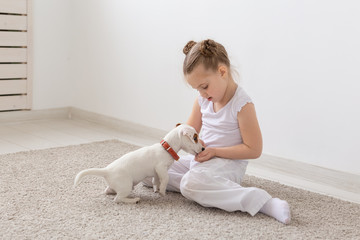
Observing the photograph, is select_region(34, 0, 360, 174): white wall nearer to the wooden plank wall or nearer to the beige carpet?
the wooden plank wall

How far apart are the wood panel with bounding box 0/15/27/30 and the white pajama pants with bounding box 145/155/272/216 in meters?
1.51

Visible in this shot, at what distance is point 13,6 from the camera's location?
2641mm

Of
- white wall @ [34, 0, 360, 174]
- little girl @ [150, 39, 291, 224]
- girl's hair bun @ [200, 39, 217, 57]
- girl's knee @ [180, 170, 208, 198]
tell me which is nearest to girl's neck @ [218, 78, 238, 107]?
little girl @ [150, 39, 291, 224]

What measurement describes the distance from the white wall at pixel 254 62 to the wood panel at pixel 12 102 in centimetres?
8

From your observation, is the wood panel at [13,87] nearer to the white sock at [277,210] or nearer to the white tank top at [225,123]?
the white tank top at [225,123]

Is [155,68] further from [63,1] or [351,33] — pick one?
[351,33]

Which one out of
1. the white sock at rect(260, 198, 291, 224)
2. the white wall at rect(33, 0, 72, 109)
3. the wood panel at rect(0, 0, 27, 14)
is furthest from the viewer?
the white wall at rect(33, 0, 72, 109)

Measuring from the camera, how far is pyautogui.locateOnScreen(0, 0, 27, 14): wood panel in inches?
102

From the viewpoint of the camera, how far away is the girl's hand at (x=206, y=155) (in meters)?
1.50

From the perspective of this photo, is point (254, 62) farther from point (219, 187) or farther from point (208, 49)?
point (219, 187)

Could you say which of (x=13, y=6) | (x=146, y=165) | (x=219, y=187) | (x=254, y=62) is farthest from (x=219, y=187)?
(x=13, y=6)

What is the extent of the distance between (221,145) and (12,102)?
5.09 ft

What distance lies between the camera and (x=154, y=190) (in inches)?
61.8

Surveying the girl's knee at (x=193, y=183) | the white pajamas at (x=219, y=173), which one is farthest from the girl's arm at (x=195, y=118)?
the girl's knee at (x=193, y=183)
